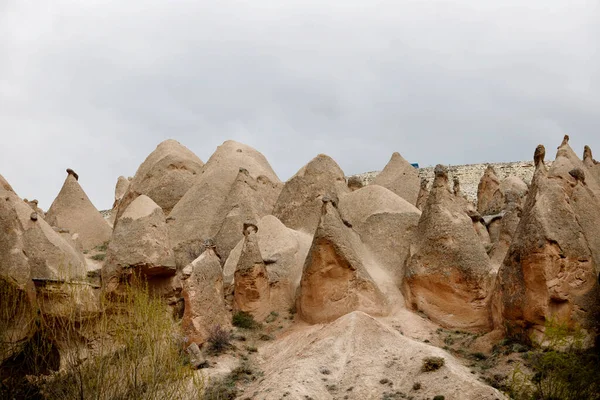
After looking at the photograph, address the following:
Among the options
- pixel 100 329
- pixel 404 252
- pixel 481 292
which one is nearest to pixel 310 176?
pixel 404 252

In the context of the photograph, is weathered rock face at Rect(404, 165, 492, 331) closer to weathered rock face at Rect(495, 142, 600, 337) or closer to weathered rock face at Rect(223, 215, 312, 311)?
A: weathered rock face at Rect(495, 142, 600, 337)

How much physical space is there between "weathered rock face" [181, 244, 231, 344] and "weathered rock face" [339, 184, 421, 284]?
471cm

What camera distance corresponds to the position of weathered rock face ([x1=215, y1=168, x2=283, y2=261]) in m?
27.2

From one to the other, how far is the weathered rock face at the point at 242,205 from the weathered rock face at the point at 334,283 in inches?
170

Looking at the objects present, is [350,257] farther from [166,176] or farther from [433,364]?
[166,176]

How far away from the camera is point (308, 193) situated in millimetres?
28062

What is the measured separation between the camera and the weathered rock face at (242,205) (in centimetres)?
2725

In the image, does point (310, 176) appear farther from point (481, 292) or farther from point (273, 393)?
point (273, 393)

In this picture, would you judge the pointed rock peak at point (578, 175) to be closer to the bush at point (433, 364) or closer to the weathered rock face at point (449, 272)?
the weathered rock face at point (449, 272)

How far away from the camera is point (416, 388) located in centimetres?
1884

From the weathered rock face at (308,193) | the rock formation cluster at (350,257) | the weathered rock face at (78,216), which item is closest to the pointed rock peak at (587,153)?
→ the rock formation cluster at (350,257)

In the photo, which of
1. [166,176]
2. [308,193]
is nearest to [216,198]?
[166,176]

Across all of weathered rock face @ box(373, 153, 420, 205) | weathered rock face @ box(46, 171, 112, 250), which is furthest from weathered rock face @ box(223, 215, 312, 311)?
weathered rock face @ box(46, 171, 112, 250)

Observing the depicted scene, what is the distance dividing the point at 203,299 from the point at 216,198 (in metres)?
9.39
